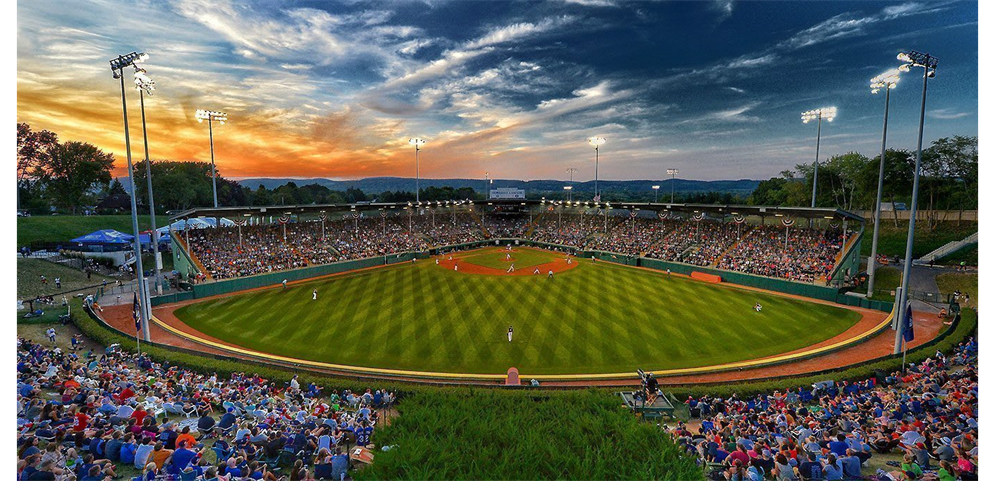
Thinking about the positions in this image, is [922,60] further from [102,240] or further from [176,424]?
[102,240]

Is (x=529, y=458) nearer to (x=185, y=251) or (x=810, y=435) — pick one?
(x=810, y=435)

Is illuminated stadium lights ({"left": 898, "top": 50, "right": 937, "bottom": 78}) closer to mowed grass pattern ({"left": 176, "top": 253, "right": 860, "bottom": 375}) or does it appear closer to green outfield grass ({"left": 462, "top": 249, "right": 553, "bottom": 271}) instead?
mowed grass pattern ({"left": 176, "top": 253, "right": 860, "bottom": 375})

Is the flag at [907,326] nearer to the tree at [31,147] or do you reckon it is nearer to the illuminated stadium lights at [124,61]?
the illuminated stadium lights at [124,61]

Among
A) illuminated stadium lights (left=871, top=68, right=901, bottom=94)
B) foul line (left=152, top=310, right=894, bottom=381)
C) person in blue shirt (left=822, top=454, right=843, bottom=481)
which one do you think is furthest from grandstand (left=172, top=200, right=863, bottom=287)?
person in blue shirt (left=822, top=454, right=843, bottom=481)

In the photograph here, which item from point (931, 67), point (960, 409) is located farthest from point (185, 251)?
point (931, 67)

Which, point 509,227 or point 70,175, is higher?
point 70,175

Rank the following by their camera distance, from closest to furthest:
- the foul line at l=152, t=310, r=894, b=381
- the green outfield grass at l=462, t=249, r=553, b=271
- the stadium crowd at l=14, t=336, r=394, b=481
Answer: the stadium crowd at l=14, t=336, r=394, b=481
the foul line at l=152, t=310, r=894, b=381
the green outfield grass at l=462, t=249, r=553, b=271

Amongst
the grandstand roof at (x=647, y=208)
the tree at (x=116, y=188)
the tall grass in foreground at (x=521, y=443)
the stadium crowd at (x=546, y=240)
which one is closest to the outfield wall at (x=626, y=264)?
the stadium crowd at (x=546, y=240)
